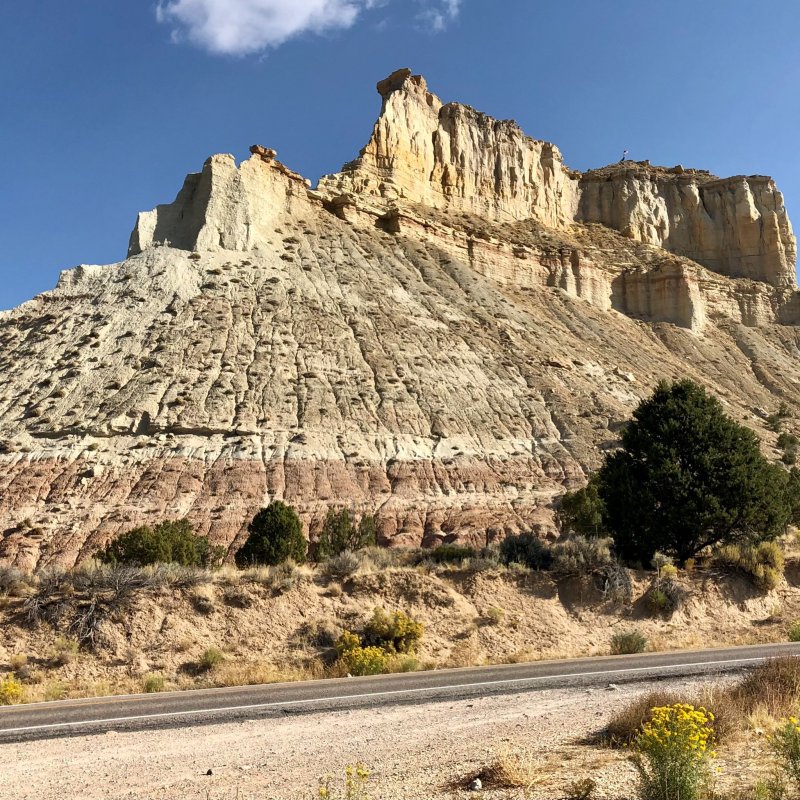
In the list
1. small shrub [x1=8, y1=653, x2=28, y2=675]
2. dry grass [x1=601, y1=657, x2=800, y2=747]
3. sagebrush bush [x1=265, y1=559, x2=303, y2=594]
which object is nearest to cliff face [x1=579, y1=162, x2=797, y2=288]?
sagebrush bush [x1=265, y1=559, x2=303, y2=594]

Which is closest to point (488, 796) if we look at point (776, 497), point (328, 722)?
point (328, 722)

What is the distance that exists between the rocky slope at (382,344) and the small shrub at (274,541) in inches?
248

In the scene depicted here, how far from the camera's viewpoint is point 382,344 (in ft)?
144

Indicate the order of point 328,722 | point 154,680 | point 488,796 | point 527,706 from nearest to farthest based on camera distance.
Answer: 1. point 488,796
2. point 328,722
3. point 527,706
4. point 154,680

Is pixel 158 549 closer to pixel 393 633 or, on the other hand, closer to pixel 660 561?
pixel 393 633

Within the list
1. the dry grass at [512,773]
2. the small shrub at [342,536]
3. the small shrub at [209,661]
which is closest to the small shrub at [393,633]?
the small shrub at [209,661]

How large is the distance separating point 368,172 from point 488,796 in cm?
6318

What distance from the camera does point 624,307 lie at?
2571 inches

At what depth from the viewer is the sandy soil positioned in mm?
6055

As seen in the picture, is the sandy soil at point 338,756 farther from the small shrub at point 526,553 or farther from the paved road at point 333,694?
the small shrub at point 526,553

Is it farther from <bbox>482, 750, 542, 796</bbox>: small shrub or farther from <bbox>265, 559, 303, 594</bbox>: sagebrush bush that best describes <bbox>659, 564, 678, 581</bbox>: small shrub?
<bbox>482, 750, 542, 796</bbox>: small shrub

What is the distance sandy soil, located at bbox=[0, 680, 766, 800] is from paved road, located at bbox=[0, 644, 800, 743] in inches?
23.3

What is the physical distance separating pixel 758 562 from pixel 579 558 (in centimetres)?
478

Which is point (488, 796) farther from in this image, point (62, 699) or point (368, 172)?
point (368, 172)
